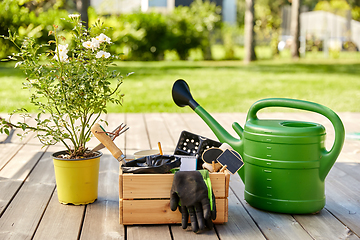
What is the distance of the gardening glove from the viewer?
5.76ft

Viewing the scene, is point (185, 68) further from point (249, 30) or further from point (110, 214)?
point (110, 214)

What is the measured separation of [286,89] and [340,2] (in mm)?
16855

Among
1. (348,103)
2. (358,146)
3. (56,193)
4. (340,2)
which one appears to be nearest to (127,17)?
(348,103)

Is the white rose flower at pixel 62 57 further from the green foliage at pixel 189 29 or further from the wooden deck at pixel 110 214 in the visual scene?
the green foliage at pixel 189 29

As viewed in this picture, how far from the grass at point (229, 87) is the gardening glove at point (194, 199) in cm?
318

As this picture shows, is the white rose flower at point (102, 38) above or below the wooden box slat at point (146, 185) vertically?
above

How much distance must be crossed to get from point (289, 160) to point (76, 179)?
99 cm

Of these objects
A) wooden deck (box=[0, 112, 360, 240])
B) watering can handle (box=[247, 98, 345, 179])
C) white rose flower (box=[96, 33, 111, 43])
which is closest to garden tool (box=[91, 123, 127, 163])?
wooden deck (box=[0, 112, 360, 240])

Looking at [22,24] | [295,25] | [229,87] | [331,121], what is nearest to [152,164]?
[331,121]

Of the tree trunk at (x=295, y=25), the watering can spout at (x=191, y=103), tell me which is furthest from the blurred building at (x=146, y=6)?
the watering can spout at (x=191, y=103)

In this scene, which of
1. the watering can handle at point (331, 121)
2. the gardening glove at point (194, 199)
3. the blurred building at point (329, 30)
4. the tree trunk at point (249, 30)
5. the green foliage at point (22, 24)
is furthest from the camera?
the blurred building at point (329, 30)

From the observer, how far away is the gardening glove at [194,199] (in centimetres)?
175

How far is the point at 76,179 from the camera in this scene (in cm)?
203

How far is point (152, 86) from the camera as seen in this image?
680 cm
